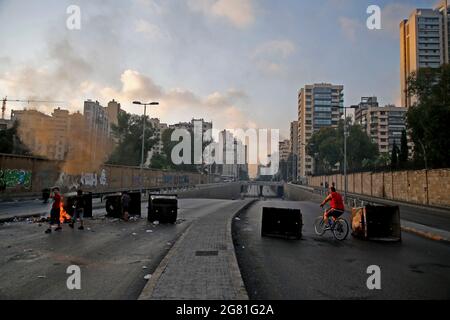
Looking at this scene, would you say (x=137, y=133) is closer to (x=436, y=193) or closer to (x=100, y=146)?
(x=100, y=146)

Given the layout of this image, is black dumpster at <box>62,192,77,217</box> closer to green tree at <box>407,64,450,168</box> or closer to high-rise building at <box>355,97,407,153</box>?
green tree at <box>407,64,450,168</box>

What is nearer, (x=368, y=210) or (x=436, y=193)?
(x=368, y=210)

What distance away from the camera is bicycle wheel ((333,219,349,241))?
37.8 feet

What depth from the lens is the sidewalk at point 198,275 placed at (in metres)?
5.02

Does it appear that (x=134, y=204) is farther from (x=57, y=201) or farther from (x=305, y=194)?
(x=305, y=194)

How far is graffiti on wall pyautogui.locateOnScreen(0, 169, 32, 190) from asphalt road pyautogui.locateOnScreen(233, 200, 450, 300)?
82.1 feet

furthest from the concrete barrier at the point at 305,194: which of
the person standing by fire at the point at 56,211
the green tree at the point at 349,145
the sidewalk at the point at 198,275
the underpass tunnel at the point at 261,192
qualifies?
the underpass tunnel at the point at 261,192

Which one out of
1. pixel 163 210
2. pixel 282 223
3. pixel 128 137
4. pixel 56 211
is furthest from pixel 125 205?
pixel 128 137

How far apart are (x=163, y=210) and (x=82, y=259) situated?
796 cm

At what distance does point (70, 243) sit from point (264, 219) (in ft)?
19.7

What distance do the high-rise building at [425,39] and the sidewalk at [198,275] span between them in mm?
139583

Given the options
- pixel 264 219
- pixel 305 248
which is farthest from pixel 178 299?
pixel 264 219

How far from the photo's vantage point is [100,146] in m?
33.8

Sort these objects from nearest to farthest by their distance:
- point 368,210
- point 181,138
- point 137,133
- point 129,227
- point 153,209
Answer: point 368,210
point 129,227
point 153,209
point 137,133
point 181,138
